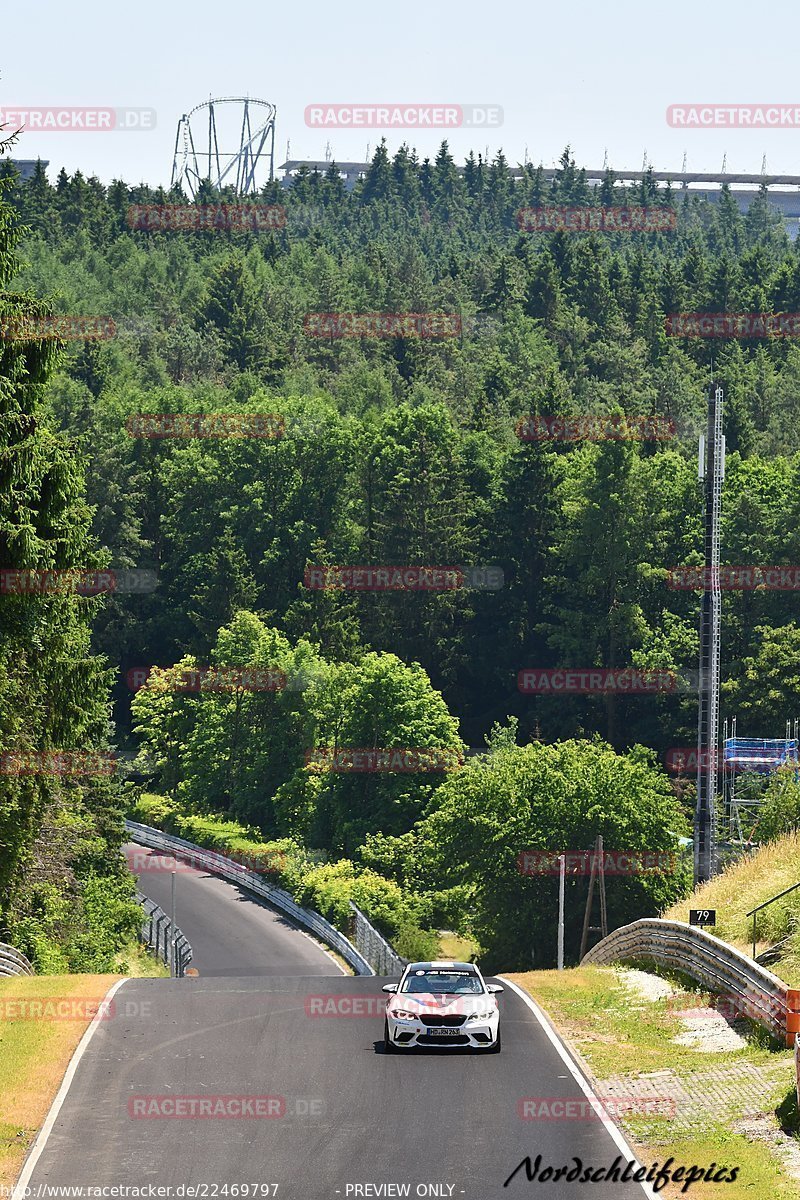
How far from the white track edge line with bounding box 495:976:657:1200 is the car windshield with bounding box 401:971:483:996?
4.67 ft

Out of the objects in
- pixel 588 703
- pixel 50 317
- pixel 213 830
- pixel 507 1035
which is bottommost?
pixel 213 830

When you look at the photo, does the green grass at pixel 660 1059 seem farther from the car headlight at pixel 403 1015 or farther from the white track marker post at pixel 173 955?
A: the white track marker post at pixel 173 955

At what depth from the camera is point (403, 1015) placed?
2181cm

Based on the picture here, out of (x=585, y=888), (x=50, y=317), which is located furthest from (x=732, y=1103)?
(x=585, y=888)

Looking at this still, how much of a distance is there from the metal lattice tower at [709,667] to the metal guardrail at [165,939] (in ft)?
70.3

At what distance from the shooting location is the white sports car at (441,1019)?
21750 millimetres

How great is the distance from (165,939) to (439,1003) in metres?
44.3

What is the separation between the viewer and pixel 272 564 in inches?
4417

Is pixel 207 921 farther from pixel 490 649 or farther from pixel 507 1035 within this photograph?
pixel 507 1035

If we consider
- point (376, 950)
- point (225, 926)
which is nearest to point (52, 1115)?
point (376, 950)

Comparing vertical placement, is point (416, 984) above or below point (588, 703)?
above

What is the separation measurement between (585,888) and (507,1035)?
37.7 m

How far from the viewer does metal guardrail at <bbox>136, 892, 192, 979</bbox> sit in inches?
2392

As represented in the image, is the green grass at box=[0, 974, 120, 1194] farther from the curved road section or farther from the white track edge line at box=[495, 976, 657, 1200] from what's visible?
the white track edge line at box=[495, 976, 657, 1200]
